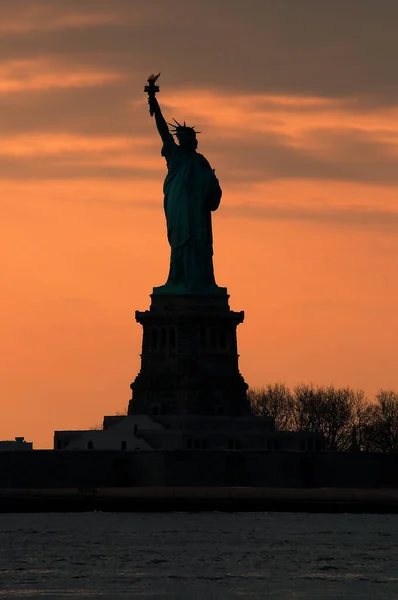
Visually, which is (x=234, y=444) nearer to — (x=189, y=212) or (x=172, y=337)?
(x=172, y=337)

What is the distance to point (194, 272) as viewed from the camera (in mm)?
165500

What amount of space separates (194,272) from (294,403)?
29.5m

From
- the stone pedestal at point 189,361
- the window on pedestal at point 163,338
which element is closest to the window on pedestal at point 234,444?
the stone pedestal at point 189,361

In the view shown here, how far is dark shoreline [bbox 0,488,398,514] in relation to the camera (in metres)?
147

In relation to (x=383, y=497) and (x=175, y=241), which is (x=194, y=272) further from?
(x=383, y=497)

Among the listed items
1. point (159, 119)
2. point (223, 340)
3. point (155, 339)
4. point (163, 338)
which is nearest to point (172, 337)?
point (163, 338)

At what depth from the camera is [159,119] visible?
164 meters
